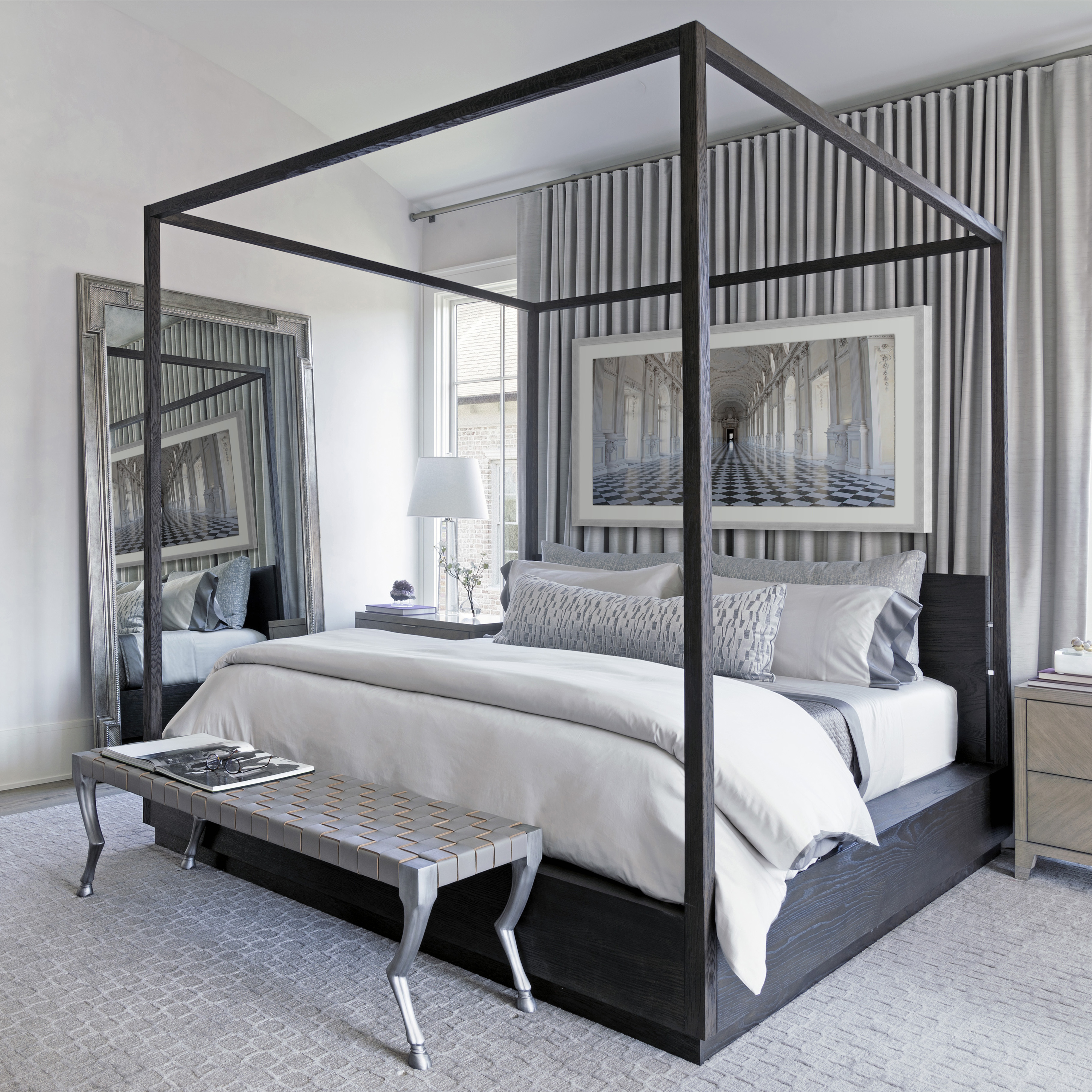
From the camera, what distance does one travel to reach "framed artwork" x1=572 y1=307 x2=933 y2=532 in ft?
12.4

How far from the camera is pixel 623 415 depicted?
182 inches

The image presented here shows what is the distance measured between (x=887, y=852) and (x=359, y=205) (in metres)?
4.17

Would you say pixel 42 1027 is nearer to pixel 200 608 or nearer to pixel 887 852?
→ pixel 887 852

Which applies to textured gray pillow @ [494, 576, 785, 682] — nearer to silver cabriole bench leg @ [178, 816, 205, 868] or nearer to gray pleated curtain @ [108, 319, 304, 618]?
silver cabriole bench leg @ [178, 816, 205, 868]

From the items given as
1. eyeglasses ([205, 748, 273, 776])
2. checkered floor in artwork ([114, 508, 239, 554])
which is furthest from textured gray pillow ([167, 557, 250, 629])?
eyeglasses ([205, 748, 273, 776])

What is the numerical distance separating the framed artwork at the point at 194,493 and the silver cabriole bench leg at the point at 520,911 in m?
2.76

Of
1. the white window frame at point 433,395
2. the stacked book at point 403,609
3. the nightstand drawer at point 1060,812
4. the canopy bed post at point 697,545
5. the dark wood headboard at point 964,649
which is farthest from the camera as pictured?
the white window frame at point 433,395

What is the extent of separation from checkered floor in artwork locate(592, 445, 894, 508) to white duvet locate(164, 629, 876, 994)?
146cm

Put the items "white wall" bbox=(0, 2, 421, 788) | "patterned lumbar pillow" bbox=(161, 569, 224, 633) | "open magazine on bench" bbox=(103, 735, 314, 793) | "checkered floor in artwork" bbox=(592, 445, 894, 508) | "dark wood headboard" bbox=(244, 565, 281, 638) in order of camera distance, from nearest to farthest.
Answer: "open magazine on bench" bbox=(103, 735, 314, 793) → "checkered floor in artwork" bbox=(592, 445, 894, 508) → "white wall" bbox=(0, 2, 421, 788) → "patterned lumbar pillow" bbox=(161, 569, 224, 633) → "dark wood headboard" bbox=(244, 565, 281, 638)

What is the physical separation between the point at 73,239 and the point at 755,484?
2987 millimetres

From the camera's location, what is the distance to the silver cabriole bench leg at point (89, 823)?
2.87 m

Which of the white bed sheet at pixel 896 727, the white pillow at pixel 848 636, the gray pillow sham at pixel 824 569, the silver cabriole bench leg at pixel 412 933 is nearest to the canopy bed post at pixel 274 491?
the gray pillow sham at pixel 824 569

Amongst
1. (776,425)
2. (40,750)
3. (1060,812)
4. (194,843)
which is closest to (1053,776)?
(1060,812)

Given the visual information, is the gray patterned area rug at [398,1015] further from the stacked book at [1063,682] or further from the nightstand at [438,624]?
the nightstand at [438,624]
